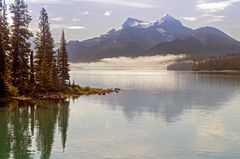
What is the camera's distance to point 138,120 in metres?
54.8

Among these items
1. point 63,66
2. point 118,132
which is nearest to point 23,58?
point 63,66

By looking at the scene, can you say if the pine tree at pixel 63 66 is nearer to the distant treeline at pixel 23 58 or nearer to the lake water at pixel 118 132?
the distant treeline at pixel 23 58

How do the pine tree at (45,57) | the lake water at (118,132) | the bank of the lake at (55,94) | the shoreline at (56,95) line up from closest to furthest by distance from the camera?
the lake water at (118,132), the shoreline at (56,95), the bank of the lake at (55,94), the pine tree at (45,57)

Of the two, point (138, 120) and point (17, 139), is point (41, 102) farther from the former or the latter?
point (17, 139)

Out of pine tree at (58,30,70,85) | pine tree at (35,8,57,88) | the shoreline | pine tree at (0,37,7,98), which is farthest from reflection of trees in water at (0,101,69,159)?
pine tree at (58,30,70,85)

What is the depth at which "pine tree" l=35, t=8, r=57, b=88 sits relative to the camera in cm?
8719

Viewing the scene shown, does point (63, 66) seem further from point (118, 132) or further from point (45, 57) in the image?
point (118, 132)

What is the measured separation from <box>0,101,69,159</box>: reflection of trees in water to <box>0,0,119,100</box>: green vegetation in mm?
6116

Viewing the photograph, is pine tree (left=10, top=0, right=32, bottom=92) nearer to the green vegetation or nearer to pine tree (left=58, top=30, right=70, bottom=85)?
the green vegetation

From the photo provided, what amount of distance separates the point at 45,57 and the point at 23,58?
11.4 m

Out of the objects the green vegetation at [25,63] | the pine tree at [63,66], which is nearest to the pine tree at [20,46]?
the green vegetation at [25,63]

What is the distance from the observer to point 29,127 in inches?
1938

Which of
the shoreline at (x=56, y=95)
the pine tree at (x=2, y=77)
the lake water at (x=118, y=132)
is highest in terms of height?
the pine tree at (x=2, y=77)

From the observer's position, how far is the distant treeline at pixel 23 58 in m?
70.8
